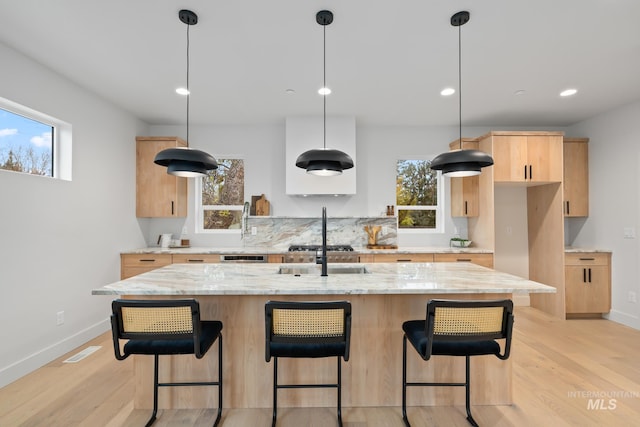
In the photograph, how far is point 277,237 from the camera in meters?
4.56

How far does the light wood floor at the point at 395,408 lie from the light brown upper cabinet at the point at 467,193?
193 cm

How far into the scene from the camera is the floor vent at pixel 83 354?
291 centimetres

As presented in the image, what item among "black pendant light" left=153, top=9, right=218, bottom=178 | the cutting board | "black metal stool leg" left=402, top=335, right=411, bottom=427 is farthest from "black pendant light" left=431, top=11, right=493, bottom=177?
the cutting board

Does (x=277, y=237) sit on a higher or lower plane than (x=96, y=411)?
higher

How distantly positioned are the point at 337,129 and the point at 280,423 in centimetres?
343

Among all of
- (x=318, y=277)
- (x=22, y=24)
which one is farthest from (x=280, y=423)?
(x=22, y=24)

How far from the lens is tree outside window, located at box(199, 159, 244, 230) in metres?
4.75

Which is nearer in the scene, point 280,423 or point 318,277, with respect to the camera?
point 280,423

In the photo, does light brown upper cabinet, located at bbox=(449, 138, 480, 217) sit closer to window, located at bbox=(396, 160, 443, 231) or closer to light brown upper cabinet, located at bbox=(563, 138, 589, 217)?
window, located at bbox=(396, 160, 443, 231)

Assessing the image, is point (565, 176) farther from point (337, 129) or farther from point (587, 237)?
point (337, 129)

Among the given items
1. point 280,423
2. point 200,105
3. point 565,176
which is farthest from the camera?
point 565,176

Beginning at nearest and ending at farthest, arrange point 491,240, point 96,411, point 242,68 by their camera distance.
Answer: point 96,411, point 242,68, point 491,240

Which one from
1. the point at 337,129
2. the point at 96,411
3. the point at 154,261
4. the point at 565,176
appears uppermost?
the point at 337,129

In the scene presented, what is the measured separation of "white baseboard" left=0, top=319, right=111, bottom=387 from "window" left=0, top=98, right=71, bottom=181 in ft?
5.31
